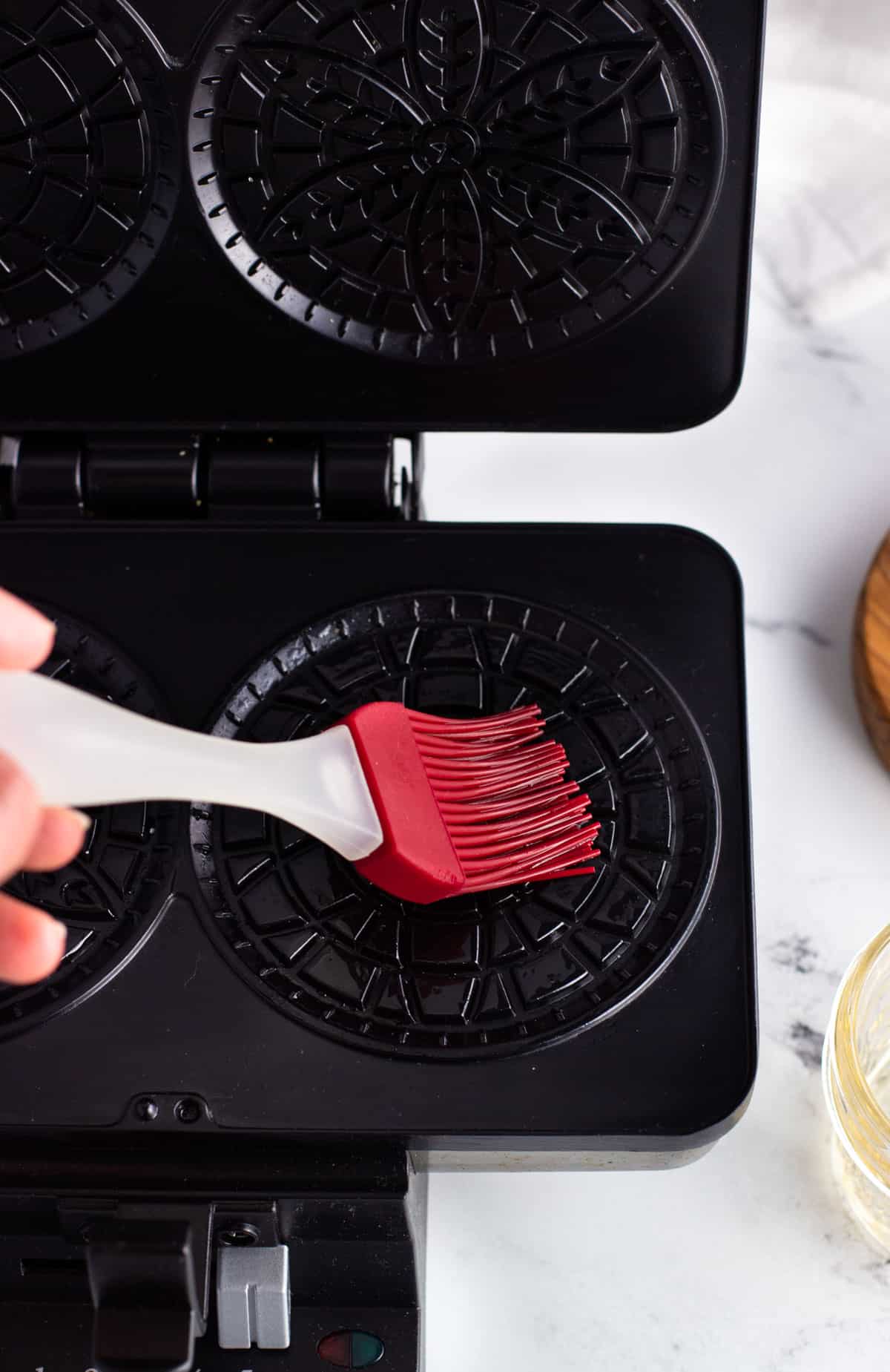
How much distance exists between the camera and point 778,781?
37.6 inches

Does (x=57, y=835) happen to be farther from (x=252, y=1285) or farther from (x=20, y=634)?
(x=252, y=1285)

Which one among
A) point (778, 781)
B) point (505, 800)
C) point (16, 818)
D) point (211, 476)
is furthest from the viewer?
point (778, 781)

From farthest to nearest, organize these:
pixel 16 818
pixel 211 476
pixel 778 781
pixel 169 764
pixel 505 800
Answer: pixel 778 781 < pixel 211 476 < pixel 505 800 < pixel 169 764 < pixel 16 818

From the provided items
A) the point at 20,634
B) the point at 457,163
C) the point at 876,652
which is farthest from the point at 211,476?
the point at 876,652

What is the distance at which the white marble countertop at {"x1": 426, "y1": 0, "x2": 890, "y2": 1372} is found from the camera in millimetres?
812

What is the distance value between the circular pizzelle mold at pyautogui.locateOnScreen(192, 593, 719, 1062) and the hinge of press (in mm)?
91

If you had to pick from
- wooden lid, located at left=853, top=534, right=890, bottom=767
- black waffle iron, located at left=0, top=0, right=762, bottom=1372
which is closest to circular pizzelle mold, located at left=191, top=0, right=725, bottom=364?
black waffle iron, located at left=0, top=0, right=762, bottom=1372

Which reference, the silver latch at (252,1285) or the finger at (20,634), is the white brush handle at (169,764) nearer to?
the finger at (20,634)

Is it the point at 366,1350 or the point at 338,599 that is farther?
the point at 338,599

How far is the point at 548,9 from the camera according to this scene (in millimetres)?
753

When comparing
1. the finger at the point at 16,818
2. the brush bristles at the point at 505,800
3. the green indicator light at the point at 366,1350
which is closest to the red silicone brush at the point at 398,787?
the brush bristles at the point at 505,800

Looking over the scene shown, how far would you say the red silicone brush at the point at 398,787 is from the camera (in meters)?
0.62

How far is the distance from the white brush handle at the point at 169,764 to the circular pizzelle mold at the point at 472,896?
2.0 inches

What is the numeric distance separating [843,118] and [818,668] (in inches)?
17.0
